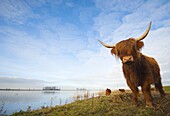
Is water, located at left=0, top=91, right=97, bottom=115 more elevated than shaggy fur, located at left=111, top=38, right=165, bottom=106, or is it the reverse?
shaggy fur, located at left=111, top=38, right=165, bottom=106

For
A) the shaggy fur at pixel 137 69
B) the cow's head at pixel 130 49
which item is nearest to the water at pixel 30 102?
the shaggy fur at pixel 137 69

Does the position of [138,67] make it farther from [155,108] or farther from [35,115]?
[35,115]

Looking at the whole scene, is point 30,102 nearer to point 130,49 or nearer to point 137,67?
point 137,67

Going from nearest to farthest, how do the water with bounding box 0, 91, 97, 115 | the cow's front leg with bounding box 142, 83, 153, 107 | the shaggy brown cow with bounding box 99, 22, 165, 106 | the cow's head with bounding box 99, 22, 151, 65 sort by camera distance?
the cow's head with bounding box 99, 22, 151, 65
the shaggy brown cow with bounding box 99, 22, 165, 106
the cow's front leg with bounding box 142, 83, 153, 107
the water with bounding box 0, 91, 97, 115

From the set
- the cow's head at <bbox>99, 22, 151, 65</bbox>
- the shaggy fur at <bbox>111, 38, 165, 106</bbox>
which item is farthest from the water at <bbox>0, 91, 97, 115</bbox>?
the cow's head at <bbox>99, 22, 151, 65</bbox>

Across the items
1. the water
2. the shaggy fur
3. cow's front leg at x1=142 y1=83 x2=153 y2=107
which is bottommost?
the water

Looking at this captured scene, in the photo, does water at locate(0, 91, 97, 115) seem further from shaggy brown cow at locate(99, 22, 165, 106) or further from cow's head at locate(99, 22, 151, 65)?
cow's head at locate(99, 22, 151, 65)

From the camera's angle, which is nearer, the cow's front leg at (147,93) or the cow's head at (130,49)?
the cow's head at (130,49)

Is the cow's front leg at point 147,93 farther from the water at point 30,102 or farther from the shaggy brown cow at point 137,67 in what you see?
the water at point 30,102

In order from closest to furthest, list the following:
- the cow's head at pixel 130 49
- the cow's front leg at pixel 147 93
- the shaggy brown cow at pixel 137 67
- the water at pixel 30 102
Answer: the cow's head at pixel 130 49, the shaggy brown cow at pixel 137 67, the cow's front leg at pixel 147 93, the water at pixel 30 102

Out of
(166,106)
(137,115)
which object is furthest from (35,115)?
(166,106)

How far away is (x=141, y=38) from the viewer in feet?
13.7

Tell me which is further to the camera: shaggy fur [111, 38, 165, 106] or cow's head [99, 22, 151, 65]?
shaggy fur [111, 38, 165, 106]

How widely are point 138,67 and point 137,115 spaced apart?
1357 mm
